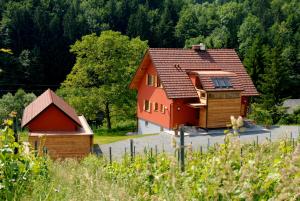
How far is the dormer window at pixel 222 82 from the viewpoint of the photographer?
92.2ft

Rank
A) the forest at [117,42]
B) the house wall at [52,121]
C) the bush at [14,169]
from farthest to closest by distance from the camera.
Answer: the forest at [117,42] → the house wall at [52,121] → the bush at [14,169]

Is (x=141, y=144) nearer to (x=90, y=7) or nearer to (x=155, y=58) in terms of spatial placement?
(x=155, y=58)

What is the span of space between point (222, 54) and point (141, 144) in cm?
1140

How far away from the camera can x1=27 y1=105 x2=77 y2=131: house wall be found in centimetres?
2448

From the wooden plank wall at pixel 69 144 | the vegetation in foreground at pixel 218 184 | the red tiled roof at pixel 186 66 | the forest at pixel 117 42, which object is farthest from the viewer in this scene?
the forest at pixel 117 42

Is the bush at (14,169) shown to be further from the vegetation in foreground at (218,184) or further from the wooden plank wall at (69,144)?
the wooden plank wall at (69,144)

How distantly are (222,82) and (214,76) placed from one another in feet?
2.24

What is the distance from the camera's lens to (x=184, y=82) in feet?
94.9

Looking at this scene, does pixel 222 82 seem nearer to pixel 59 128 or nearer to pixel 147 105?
pixel 147 105

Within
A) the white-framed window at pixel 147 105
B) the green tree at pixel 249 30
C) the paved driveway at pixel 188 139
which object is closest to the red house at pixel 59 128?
the paved driveway at pixel 188 139

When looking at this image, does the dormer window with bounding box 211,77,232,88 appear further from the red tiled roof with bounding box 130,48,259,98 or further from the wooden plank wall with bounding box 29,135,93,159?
the wooden plank wall with bounding box 29,135,93,159

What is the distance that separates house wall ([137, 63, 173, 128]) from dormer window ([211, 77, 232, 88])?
10.2ft

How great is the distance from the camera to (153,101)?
3150 centimetres

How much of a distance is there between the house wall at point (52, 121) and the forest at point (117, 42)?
1247 centimetres
